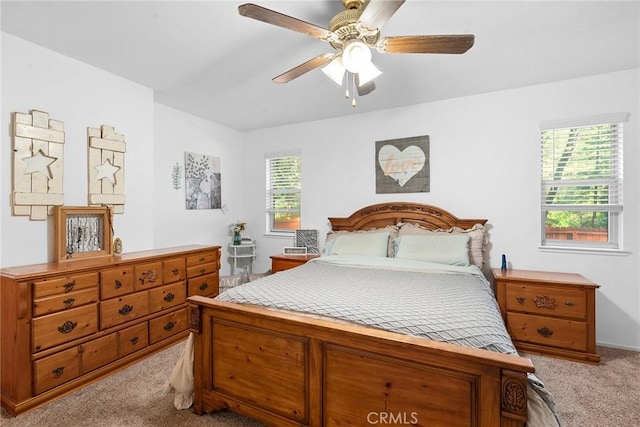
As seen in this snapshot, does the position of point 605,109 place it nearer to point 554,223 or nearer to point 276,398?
point 554,223

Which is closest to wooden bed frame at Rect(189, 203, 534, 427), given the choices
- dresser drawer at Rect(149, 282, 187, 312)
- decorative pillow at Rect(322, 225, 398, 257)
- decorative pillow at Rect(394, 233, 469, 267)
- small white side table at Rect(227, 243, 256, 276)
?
dresser drawer at Rect(149, 282, 187, 312)

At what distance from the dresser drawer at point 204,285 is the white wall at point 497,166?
58.2 inches

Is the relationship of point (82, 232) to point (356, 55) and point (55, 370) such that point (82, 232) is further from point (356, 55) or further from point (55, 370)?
point (356, 55)

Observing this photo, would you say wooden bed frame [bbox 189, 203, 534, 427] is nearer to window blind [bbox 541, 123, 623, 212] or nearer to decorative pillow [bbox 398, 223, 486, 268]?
decorative pillow [bbox 398, 223, 486, 268]

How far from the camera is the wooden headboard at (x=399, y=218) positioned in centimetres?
335

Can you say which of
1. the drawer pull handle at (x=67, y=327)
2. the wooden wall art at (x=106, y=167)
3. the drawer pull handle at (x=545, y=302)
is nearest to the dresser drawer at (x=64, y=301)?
the drawer pull handle at (x=67, y=327)

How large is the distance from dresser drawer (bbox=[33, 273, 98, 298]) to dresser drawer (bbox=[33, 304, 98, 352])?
0.49 ft

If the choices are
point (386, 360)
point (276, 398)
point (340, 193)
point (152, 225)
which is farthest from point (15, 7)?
point (340, 193)

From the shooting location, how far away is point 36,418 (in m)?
1.83

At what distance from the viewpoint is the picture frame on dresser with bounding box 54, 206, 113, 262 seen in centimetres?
234

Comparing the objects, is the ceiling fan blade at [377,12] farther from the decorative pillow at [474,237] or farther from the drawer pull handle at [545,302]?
the drawer pull handle at [545,302]

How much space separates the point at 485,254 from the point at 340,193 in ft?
6.07

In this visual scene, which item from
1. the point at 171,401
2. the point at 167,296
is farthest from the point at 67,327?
the point at 171,401

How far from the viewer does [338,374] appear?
58.2 inches
